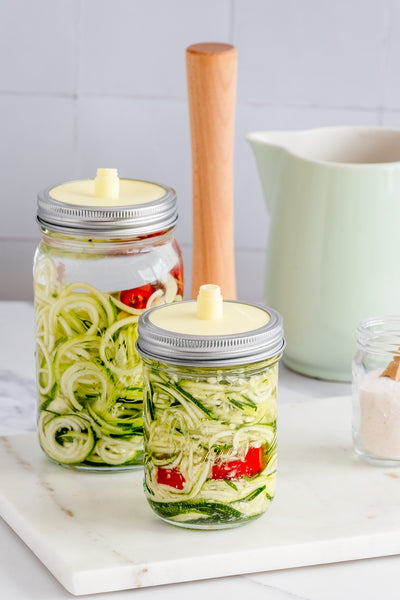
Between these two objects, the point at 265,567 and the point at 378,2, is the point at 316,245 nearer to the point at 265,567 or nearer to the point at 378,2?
the point at 265,567

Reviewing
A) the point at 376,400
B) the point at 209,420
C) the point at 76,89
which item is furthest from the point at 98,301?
the point at 76,89

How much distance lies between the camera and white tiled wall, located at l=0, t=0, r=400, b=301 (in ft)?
4.14

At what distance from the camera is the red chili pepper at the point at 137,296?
711mm

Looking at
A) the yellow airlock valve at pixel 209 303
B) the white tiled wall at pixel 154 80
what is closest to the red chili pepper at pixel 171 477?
the yellow airlock valve at pixel 209 303

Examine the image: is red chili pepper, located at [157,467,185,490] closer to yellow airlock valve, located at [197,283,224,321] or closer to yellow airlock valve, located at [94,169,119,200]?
yellow airlock valve, located at [197,283,224,321]

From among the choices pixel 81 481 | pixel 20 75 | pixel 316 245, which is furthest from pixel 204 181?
pixel 20 75

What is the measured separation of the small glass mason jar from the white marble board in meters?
0.02

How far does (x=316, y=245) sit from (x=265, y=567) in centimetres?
37

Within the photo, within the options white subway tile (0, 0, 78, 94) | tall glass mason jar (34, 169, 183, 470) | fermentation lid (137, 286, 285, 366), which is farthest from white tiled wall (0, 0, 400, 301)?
fermentation lid (137, 286, 285, 366)

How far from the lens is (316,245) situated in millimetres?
927

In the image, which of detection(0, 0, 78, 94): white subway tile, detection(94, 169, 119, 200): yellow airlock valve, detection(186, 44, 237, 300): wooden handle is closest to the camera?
detection(94, 169, 119, 200): yellow airlock valve

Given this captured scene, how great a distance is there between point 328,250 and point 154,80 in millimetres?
474

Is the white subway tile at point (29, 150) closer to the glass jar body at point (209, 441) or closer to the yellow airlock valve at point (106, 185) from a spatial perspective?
the yellow airlock valve at point (106, 185)

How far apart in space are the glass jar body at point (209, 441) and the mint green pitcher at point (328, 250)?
28cm
